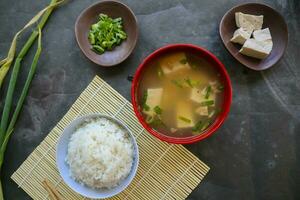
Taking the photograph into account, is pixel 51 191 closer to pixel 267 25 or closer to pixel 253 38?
pixel 253 38

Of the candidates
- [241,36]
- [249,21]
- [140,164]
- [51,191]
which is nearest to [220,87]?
[241,36]

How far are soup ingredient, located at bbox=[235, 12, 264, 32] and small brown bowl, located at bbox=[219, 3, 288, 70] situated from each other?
42 millimetres

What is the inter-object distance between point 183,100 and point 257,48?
52cm

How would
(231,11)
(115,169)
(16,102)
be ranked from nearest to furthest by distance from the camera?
(115,169) → (231,11) → (16,102)

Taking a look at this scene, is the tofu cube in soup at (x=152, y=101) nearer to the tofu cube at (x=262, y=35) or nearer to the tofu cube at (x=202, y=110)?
the tofu cube at (x=202, y=110)

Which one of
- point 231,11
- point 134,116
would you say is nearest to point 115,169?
point 134,116

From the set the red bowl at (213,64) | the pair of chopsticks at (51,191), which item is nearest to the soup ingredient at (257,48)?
the red bowl at (213,64)

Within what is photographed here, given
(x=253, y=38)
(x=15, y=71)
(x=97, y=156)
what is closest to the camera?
(x=97, y=156)

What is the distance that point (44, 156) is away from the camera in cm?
249

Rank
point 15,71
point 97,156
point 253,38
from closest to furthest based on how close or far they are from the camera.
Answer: point 97,156
point 253,38
point 15,71

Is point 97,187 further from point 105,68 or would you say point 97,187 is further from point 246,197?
point 246,197

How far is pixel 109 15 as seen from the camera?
2.52m

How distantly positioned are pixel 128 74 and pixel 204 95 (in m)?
0.50

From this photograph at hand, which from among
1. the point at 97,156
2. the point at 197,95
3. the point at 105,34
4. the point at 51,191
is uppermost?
the point at 105,34
